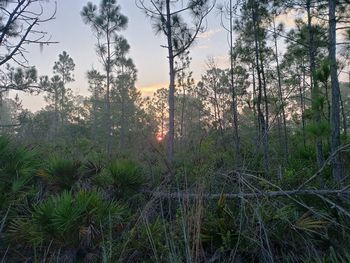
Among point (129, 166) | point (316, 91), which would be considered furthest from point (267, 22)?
point (129, 166)

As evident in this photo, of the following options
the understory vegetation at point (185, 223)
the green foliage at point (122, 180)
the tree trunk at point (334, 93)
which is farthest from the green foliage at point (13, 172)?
the tree trunk at point (334, 93)

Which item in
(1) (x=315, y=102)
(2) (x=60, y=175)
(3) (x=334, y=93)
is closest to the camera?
(2) (x=60, y=175)

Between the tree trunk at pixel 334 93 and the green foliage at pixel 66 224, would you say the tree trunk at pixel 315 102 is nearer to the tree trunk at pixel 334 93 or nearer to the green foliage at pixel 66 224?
the tree trunk at pixel 334 93

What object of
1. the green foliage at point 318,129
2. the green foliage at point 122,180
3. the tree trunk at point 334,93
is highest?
the tree trunk at point 334,93

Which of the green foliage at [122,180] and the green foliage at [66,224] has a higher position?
the green foliage at [122,180]

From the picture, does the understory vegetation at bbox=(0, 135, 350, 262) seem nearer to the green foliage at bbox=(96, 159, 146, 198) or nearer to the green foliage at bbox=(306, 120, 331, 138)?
the green foliage at bbox=(96, 159, 146, 198)

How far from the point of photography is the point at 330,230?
445 cm

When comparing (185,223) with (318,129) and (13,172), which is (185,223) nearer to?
(13,172)

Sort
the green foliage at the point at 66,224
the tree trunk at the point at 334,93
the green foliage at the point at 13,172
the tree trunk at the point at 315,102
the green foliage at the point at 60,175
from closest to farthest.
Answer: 1. the green foliage at the point at 66,224
2. the green foliage at the point at 13,172
3. the green foliage at the point at 60,175
4. the tree trunk at the point at 315,102
5. the tree trunk at the point at 334,93

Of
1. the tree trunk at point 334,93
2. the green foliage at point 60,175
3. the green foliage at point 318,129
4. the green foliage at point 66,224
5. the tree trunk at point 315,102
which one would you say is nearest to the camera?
the green foliage at point 66,224

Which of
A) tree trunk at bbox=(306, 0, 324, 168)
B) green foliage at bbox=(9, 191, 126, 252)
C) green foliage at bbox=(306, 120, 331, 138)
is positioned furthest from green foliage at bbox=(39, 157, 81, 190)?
tree trunk at bbox=(306, 0, 324, 168)

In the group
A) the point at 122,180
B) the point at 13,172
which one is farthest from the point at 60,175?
the point at 122,180

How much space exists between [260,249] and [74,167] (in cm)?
384

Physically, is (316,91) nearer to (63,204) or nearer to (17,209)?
(63,204)
